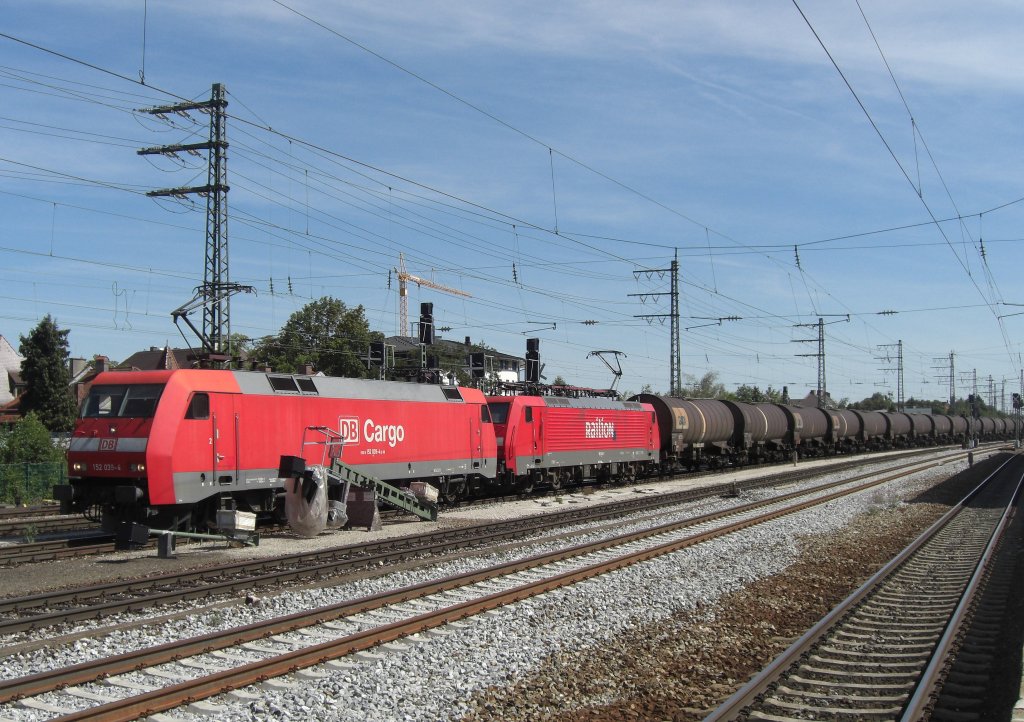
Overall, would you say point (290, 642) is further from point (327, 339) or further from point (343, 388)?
point (327, 339)

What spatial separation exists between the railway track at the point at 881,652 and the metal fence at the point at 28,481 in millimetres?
25453

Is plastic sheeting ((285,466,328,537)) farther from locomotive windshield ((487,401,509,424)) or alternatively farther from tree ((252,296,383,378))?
tree ((252,296,383,378))

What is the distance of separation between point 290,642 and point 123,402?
8.57 meters

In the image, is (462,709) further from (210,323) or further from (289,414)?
(210,323)

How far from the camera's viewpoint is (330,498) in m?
18.6

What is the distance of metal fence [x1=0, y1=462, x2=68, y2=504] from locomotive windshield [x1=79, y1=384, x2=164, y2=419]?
14002 millimetres

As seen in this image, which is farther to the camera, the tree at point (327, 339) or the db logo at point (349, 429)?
the tree at point (327, 339)

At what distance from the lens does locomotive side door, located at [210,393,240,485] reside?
54.9 ft

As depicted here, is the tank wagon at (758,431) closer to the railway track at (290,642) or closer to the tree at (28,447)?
the railway track at (290,642)

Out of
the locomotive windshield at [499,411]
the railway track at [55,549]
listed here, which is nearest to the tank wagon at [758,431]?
the locomotive windshield at [499,411]

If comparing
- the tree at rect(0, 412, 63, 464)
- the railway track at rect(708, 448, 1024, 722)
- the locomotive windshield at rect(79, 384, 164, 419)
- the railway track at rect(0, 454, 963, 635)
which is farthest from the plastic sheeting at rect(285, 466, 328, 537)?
the tree at rect(0, 412, 63, 464)

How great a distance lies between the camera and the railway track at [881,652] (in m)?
7.75

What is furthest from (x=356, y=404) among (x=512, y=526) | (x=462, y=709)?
(x=462, y=709)

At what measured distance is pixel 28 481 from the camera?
29.7 m
